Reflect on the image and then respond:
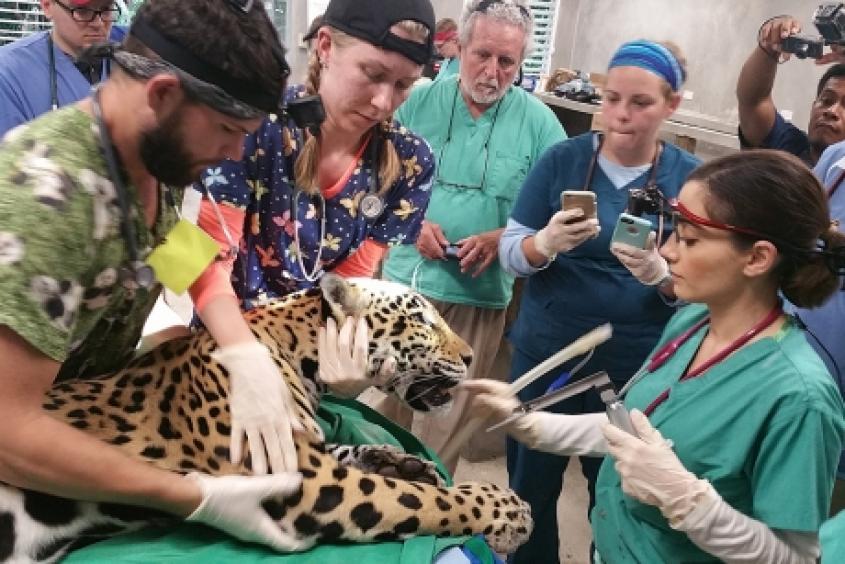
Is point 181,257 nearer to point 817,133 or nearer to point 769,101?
point 817,133

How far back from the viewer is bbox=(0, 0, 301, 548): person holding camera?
2.78 ft

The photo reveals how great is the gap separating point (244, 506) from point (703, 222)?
911 millimetres

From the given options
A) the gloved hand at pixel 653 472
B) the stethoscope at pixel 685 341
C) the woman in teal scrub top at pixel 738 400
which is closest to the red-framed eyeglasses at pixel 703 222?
the woman in teal scrub top at pixel 738 400

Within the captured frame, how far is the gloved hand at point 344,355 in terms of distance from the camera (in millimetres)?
1423

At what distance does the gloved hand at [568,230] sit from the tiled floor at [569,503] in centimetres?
129

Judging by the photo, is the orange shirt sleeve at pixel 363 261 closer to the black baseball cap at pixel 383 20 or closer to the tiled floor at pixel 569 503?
the black baseball cap at pixel 383 20

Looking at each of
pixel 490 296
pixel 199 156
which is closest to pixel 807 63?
pixel 490 296

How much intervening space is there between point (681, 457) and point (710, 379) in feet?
0.49

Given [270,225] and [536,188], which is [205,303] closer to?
[270,225]

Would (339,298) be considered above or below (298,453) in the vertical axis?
above

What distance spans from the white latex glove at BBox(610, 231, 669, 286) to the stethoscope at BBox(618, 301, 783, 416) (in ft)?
1.16

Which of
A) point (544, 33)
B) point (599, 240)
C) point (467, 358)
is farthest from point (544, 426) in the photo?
point (544, 33)

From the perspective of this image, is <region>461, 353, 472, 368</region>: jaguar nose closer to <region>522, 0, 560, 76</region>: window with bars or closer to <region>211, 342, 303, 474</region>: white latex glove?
<region>211, 342, 303, 474</region>: white latex glove

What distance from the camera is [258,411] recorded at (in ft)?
3.80
